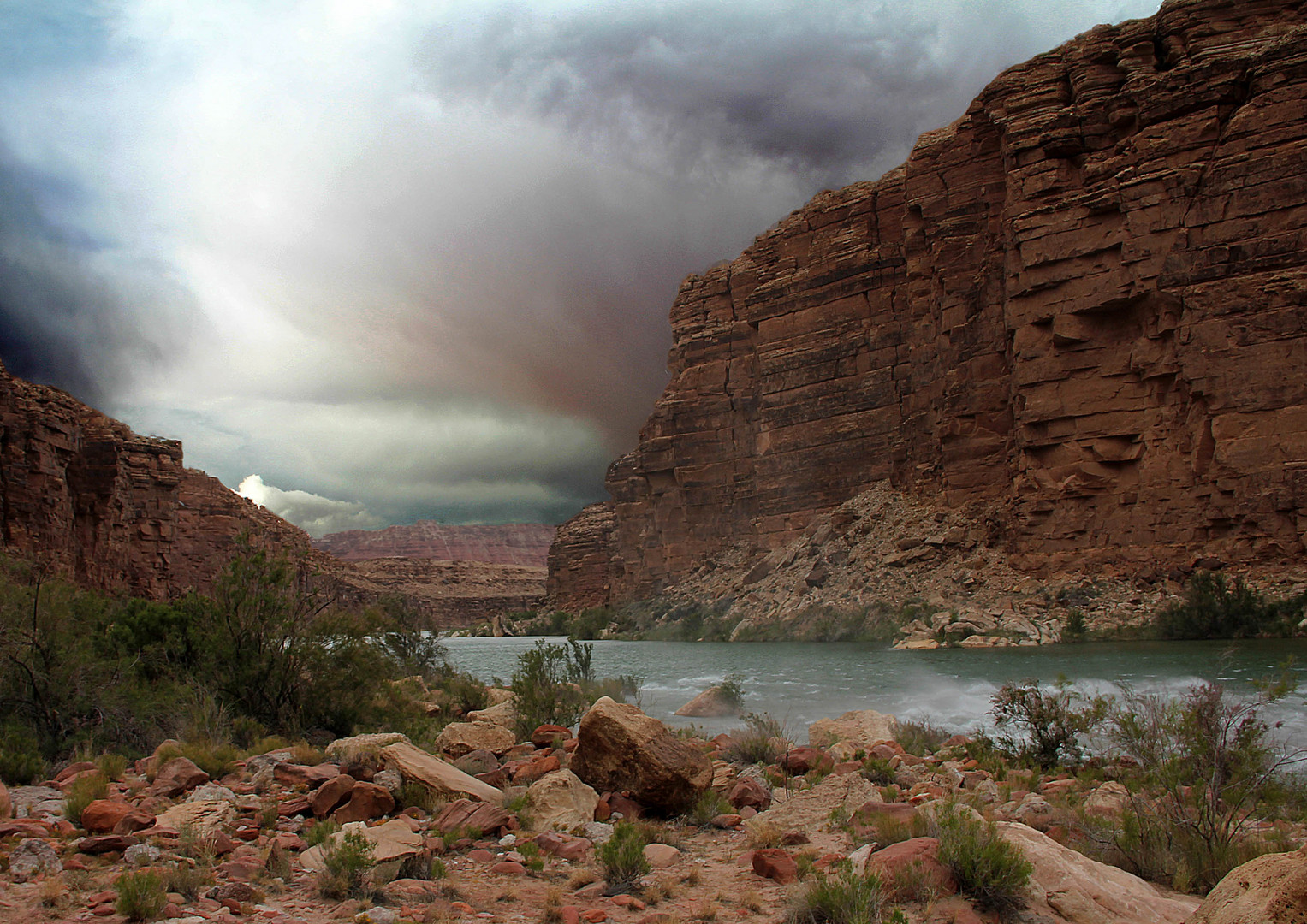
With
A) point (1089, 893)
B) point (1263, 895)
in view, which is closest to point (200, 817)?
point (1089, 893)

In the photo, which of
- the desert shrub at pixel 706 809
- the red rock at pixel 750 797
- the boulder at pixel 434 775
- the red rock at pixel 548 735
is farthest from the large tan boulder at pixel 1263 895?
the red rock at pixel 548 735

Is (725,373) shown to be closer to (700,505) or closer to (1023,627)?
(700,505)

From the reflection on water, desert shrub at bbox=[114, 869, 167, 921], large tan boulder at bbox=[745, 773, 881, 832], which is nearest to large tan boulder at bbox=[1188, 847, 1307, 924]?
large tan boulder at bbox=[745, 773, 881, 832]

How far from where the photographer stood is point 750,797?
818cm

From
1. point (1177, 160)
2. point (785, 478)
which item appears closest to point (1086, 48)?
point (1177, 160)

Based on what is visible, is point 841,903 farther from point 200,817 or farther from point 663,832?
point 200,817

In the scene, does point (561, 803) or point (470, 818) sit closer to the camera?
point (470, 818)

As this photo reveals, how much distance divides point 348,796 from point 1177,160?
136 feet

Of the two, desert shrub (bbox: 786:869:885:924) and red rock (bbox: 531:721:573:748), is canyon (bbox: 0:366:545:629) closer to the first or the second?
red rock (bbox: 531:721:573:748)

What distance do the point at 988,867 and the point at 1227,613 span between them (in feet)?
102

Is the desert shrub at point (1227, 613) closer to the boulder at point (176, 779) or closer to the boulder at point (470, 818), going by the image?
the boulder at point (470, 818)

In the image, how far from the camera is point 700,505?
73250 mm

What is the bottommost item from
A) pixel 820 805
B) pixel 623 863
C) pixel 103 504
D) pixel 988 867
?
pixel 820 805

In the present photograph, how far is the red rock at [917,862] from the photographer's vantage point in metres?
4.97
